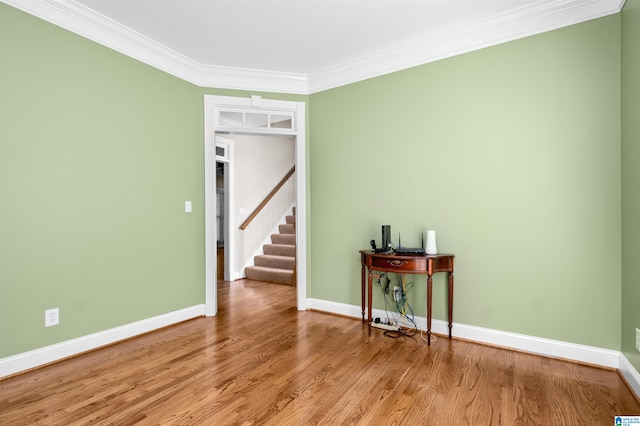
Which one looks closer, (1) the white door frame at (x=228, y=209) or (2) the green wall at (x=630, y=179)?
(2) the green wall at (x=630, y=179)

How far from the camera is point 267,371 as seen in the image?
2375 mm

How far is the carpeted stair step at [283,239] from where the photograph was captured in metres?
6.27

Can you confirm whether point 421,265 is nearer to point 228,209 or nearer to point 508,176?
point 508,176

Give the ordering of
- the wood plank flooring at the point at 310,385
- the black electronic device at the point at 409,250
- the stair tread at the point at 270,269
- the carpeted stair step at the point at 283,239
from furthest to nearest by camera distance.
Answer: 1. the carpeted stair step at the point at 283,239
2. the stair tread at the point at 270,269
3. the black electronic device at the point at 409,250
4. the wood plank flooring at the point at 310,385

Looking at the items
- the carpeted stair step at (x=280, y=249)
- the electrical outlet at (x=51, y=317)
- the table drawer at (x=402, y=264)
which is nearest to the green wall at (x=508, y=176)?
the table drawer at (x=402, y=264)

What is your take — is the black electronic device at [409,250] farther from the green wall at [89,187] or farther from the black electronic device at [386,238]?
the green wall at [89,187]

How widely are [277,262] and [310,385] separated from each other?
145 inches

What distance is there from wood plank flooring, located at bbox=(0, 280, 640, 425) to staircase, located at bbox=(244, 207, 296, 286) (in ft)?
7.68

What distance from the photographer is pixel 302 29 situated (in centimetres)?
297

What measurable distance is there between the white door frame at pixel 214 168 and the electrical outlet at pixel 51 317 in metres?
1.39

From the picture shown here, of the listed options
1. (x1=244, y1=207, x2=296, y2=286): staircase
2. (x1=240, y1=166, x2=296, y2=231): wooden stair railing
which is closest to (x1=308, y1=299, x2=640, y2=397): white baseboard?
(x1=244, y1=207, x2=296, y2=286): staircase

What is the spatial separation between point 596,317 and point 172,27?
4166 mm

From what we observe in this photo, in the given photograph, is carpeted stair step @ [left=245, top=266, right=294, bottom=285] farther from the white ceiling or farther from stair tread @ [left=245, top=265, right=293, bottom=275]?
the white ceiling

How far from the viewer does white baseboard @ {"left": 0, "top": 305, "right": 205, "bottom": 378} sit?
2324 mm
